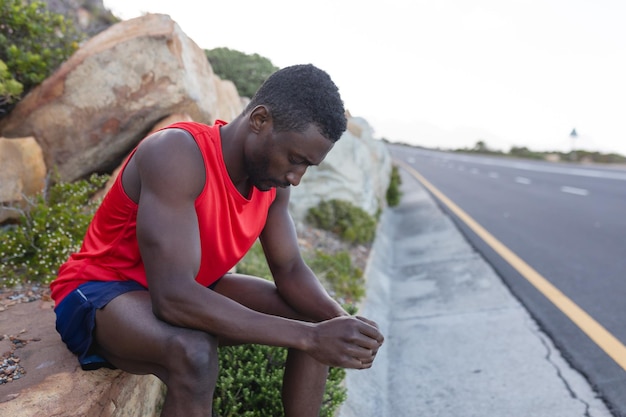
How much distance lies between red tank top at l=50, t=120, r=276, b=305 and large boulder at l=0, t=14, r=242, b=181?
2.92 m

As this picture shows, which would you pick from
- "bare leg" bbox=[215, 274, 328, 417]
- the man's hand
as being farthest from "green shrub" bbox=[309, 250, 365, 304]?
the man's hand

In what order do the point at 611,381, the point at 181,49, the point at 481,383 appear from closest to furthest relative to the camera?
the point at 611,381
the point at 481,383
the point at 181,49

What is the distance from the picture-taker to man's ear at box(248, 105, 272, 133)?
234 cm

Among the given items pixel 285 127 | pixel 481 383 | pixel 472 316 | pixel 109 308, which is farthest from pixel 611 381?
pixel 109 308

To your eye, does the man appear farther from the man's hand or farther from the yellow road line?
the yellow road line

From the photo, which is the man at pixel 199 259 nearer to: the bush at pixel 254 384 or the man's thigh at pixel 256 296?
the man's thigh at pixel 256 296

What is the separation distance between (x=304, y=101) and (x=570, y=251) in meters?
5.76

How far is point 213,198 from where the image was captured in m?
2.30

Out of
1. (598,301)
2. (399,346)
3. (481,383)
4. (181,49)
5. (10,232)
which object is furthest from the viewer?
(181,49)

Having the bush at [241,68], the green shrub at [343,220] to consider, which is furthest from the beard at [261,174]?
the bush at [241,68]

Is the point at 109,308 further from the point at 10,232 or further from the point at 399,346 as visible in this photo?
the point at 399,346

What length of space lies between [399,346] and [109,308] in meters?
2.92

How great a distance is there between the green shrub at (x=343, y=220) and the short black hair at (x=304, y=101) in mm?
5274

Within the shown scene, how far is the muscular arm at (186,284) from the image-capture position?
82.8 inches
